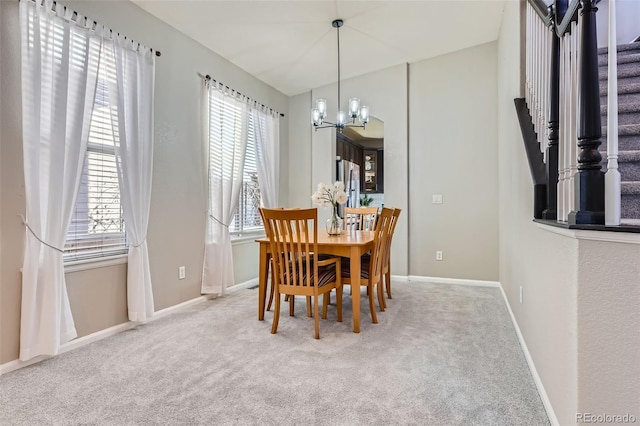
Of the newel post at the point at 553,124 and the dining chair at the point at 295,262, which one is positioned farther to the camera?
the dining chair at the point at 295,262

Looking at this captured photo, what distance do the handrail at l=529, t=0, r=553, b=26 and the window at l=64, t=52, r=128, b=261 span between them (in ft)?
9.83

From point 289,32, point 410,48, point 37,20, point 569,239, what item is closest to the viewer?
point 569,239

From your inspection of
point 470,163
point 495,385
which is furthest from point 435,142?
point 495,385

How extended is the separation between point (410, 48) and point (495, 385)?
156 inches

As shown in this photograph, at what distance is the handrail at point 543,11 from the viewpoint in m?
1.85

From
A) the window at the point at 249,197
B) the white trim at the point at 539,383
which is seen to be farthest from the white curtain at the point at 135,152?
the white trim at the point at 539,383

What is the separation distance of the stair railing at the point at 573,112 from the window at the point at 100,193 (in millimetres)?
2978

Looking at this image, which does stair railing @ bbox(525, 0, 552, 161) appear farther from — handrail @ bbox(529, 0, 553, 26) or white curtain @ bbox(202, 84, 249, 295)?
white curtain @ bbox(202, 84, 249, 295)

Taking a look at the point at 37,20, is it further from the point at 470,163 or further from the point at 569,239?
the point at 470,163

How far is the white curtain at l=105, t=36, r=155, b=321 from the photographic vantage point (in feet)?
9.21

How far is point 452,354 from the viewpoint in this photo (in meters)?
2.37

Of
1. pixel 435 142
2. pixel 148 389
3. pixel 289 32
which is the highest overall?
pixel 289 32

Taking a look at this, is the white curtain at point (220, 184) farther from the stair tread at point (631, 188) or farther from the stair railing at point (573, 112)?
the stair tread at point (631, 188)

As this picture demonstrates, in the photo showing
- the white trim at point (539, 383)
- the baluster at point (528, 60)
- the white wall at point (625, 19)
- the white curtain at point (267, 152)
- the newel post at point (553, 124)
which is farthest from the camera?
the white curtain at point (267, 152)
